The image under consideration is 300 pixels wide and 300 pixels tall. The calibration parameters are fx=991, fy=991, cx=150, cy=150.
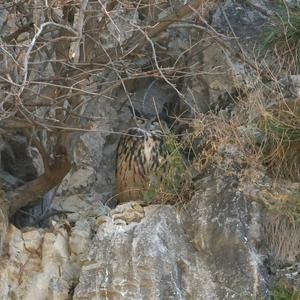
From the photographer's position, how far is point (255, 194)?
518cm

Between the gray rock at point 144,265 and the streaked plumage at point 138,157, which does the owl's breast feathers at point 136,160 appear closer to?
the streaked plumage at point 138,157

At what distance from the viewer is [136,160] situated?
6.10 m

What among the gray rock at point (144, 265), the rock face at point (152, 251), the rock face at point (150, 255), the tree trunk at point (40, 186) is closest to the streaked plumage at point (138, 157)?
the rock face at point (152, 251)

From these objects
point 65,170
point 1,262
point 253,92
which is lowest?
point 1,262

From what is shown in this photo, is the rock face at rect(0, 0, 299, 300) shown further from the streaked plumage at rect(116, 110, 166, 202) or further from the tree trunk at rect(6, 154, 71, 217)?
the streaked plumage at rect(116, 110, 166, 202)

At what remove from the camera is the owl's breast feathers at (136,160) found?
5.99m

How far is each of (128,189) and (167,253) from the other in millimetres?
1001

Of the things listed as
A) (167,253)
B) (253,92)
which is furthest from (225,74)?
(167,253)

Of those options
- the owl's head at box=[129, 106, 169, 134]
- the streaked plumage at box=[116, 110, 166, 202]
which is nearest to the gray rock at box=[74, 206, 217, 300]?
the streaked plumage at box=[116, 110, 166, 202]

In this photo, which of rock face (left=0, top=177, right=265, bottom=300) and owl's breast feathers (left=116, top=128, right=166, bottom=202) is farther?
owl's breast feathers (left=116, top=128, right=166, bottom=202)

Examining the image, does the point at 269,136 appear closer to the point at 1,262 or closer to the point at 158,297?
the point at 158,297

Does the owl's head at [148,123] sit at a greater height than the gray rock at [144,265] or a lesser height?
greater

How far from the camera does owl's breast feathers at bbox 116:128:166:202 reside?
5988 mm

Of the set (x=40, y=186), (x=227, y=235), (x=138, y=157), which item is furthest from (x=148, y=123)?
(x=227, y=235)
